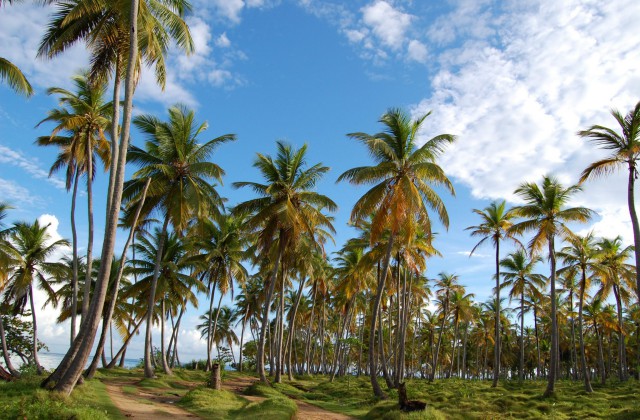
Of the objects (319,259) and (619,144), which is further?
(319,259)

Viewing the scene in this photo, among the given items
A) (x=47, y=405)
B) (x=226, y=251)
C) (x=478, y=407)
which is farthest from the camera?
(x=226, y=251)

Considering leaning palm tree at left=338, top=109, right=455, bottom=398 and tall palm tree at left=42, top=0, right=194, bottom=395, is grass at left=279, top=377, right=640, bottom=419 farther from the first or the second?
tall palm tree at left=42, top=0, right=194, bottom=395

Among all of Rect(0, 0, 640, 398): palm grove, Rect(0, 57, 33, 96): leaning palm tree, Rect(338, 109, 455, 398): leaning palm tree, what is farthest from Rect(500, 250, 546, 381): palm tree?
Rect(0, 57, 33, 96): leaning palm tree

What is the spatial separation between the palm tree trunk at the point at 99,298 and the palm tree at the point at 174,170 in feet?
27.3

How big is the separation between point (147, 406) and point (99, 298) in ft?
15.0

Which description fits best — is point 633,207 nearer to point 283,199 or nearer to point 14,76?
point 283,199

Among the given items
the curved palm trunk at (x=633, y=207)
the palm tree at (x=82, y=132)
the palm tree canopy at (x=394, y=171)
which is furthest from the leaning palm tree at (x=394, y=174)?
the palm tree at (x=82, y=132)

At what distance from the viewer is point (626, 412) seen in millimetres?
14555

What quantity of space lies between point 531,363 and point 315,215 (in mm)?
60980

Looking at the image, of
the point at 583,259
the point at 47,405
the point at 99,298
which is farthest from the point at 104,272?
the point at 583,259

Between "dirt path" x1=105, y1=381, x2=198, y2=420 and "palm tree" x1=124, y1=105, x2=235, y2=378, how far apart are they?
606 cm

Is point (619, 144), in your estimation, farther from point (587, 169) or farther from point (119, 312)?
point (119, 312)

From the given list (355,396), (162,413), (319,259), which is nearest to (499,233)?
(319,259)

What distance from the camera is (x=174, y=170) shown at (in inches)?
826
